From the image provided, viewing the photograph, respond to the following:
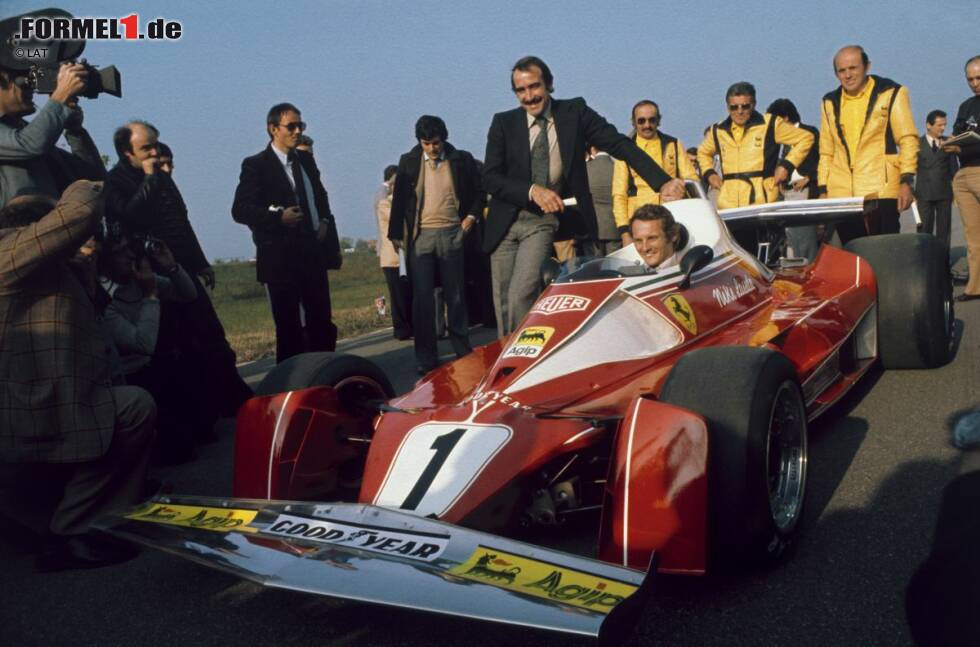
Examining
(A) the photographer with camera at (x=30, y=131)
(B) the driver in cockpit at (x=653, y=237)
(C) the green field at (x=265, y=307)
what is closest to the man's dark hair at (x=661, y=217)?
(B) the driver in cockpit at (x=653, y=237)

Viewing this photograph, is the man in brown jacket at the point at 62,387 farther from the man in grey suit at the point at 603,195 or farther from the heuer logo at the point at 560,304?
the man in grey suit at the point at 603,195

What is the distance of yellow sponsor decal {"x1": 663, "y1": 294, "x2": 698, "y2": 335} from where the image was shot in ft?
13.6

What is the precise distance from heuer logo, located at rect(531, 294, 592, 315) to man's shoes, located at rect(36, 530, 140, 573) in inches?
77.7

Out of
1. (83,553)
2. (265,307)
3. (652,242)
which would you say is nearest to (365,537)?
(83,553)

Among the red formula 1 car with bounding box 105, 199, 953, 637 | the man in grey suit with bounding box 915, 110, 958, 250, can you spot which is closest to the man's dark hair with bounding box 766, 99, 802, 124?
the man in grey suit with bounding box 915, 110, 958, 250

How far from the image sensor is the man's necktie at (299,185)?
6.75 meters

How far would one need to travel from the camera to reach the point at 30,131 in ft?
15.8

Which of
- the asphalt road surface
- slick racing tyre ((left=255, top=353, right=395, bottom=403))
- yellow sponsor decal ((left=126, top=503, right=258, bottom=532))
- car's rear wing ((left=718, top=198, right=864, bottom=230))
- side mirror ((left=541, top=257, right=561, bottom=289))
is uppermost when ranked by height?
car's rear wing ((left=718, top=198, right=864, bottom=230))

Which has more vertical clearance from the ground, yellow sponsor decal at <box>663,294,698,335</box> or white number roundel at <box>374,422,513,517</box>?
yellow sponsor decal at <box>663,294,698,335</box>

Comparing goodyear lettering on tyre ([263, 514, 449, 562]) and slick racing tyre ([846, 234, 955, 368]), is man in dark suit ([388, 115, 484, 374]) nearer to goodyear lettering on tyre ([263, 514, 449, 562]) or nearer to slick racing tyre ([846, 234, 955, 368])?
slick racing tyre ([846, 234, 955, 368])

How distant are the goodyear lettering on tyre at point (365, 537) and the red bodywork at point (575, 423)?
232mm

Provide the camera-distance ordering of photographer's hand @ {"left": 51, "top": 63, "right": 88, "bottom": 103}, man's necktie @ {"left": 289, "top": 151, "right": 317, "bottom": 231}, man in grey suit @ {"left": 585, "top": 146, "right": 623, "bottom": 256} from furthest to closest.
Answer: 1. man in grey suit @ {"left": 585, "top": 146, "right": 623, "bottom": 256}
2. man's necktie @ {"left": 289, "top": 151, "right": 317, "bottom": 231}
3. photographer's hand @ {"left": 51, "top": 63, "right": 88, "bottom": 103}

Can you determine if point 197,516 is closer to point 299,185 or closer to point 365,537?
point 365,537

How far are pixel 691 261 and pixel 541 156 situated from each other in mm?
1754
